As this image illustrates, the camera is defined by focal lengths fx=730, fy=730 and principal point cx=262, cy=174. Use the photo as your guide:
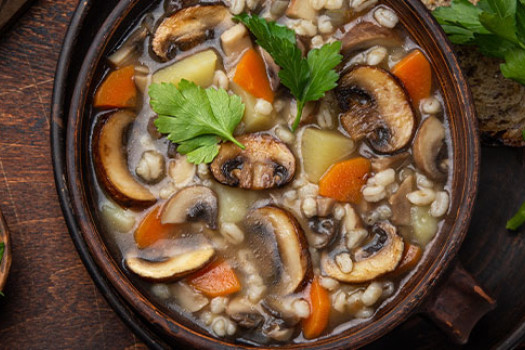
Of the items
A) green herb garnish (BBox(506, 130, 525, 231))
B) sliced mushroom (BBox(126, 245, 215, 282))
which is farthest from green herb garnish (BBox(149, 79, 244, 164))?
green herb garnish (BBox(506, 130, 525, 231))

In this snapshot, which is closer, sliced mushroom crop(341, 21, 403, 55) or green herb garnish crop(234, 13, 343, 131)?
green herb garnish crop(234, 13, 343, 131)

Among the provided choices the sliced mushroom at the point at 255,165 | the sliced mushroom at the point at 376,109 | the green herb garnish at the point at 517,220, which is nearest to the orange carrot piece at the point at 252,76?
the sliced mushroom at the point at 255,165

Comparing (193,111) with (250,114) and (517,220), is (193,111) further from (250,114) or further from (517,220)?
(517,220)

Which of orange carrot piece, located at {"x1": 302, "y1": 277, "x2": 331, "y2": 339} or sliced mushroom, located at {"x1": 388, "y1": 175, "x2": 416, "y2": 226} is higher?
sliced mushroom, located at {"x1": 388, "y1": 175, "x2": 416, "y2": 226}

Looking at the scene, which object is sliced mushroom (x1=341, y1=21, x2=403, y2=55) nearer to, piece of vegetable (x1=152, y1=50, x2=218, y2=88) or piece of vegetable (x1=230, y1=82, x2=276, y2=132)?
piece of vegetable (x1=230, y1=82, x2=276, y2=132)

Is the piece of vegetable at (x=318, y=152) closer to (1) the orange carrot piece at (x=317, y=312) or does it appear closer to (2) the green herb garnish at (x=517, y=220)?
(1) the orange carrot piece at (x=317, y=312)

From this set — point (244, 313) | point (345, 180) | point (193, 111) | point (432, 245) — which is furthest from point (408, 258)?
point (193, 111)

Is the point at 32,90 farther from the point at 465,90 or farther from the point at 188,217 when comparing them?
the point at 465,90
